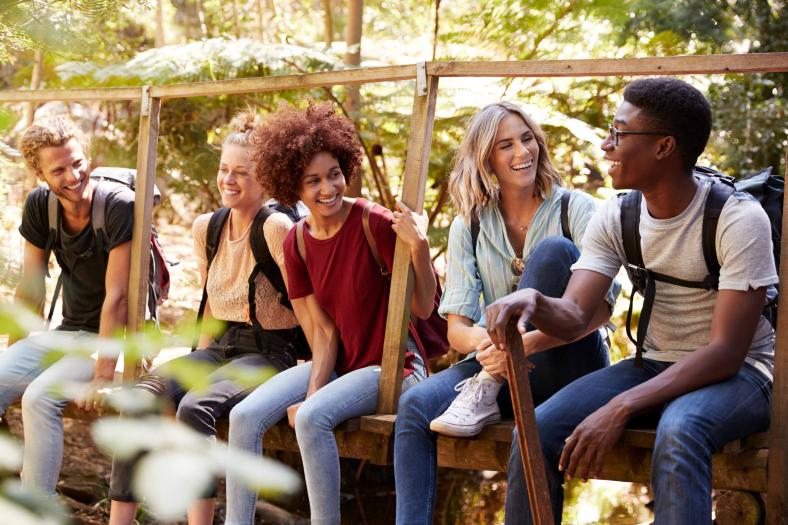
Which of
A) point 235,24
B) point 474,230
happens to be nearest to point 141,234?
point 474,230

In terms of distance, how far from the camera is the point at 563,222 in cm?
354

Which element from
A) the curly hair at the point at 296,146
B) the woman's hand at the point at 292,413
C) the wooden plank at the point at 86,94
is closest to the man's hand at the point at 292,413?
the woman's hand at the point at 292,413

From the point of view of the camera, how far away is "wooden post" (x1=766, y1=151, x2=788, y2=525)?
9.52 feet

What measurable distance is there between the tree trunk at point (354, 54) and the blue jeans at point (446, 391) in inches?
146

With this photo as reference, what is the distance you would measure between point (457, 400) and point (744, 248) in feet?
3.39

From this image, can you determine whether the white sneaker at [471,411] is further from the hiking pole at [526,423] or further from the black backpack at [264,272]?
the black backpack at [264,272]

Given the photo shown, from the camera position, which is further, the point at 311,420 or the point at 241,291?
the point at 241,291

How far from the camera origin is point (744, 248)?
2.79 meters

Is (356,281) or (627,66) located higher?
(627,66)

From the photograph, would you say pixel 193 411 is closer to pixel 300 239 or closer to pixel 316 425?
pixel 316 425

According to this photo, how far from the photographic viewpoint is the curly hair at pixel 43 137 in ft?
14.0

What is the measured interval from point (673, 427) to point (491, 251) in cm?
115

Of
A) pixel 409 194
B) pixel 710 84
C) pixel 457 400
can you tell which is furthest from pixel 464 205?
pixel 710 84

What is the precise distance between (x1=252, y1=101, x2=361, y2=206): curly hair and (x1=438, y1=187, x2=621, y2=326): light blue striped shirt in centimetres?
62
